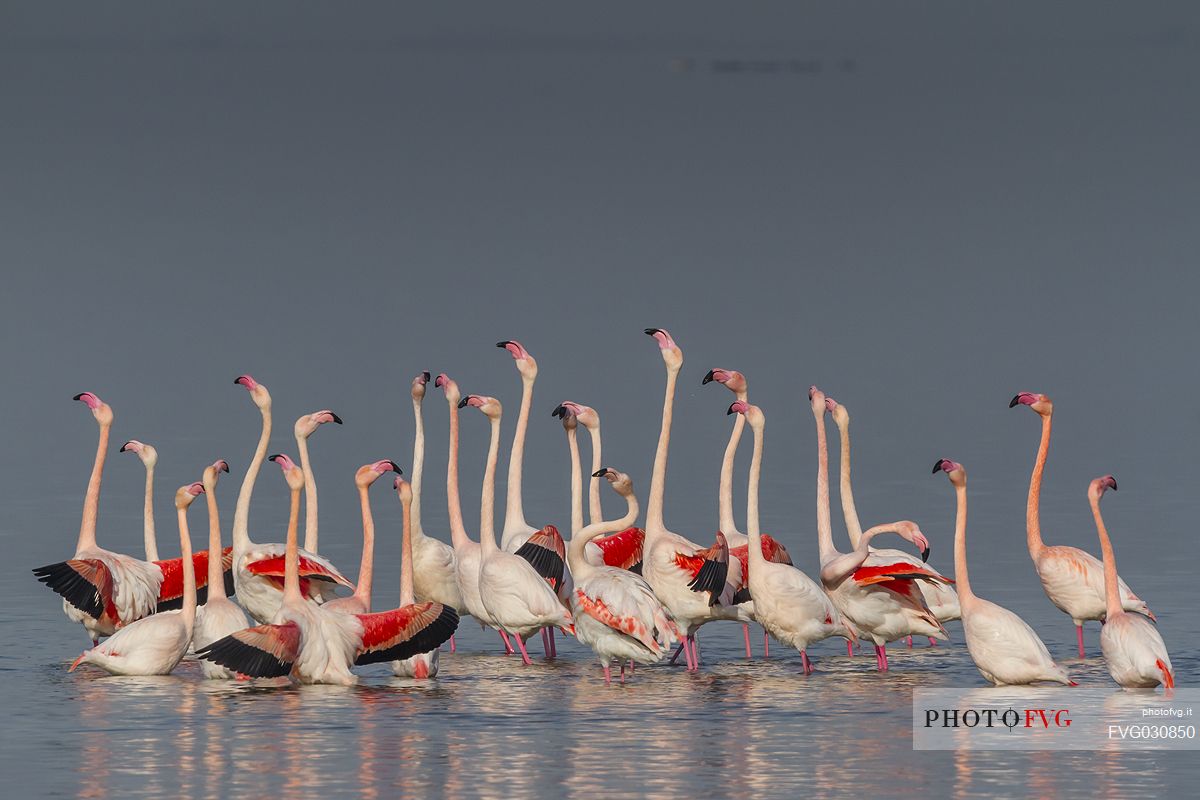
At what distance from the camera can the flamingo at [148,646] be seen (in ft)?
40.1

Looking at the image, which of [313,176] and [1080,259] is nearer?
[1080,259]

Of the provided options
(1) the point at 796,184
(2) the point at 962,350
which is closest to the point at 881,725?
(2) the point at 962,350

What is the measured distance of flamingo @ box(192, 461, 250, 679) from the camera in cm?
1234

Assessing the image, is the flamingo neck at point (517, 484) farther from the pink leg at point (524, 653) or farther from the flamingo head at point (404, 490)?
the flamingo head at point (404, 490)

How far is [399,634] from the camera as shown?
12086mm

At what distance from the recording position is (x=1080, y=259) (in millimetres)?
33250

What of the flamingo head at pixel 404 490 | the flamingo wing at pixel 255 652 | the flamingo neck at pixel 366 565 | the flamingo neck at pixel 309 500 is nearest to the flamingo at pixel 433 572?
the flamingo neck at pixel 309 500

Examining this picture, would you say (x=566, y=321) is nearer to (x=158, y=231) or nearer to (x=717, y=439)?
(x=717, y=439)

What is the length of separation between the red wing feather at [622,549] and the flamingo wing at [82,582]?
9.77 feet

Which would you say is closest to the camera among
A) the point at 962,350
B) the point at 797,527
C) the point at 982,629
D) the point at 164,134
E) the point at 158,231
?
the point at 982,629

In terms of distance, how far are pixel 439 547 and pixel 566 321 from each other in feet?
41.9

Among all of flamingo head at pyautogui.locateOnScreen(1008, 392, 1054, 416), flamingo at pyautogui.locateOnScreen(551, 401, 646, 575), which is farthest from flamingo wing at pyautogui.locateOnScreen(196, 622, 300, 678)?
flamingo head at pyautogui.locateOnScreen(1008, 392, 1054, 416)

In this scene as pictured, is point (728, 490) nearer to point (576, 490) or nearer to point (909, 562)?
point (576, 490)

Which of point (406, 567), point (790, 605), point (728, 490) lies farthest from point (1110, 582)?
point (406, 567)
